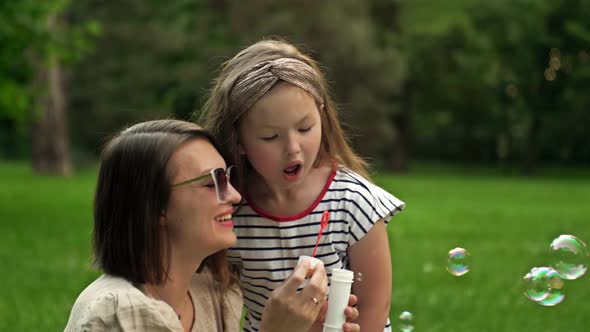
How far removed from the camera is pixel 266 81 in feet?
7.69

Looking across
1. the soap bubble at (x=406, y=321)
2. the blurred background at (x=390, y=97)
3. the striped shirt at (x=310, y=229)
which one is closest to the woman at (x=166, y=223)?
the striped shirt at (x=310, y=229)

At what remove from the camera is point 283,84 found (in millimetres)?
2354

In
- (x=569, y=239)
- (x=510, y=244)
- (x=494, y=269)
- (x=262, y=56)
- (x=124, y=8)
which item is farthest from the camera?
(x=124, y=8)

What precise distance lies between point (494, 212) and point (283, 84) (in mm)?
12172

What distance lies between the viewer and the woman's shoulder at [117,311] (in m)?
1.90

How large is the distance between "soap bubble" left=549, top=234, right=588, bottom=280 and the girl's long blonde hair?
989 millimetres

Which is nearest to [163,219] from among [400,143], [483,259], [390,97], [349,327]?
[349,327]

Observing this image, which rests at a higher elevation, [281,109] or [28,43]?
[28,43]

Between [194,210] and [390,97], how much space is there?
31960mm

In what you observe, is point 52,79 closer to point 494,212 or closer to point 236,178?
point 494,212

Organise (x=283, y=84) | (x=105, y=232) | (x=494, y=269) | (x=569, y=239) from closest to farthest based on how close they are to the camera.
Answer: (x=105, y=232) < (x=283, y=84) < (x=569, y=239) < (x=494, y=269)

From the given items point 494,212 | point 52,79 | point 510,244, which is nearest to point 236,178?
point 510,244

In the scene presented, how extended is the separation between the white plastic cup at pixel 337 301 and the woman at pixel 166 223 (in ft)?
0.12

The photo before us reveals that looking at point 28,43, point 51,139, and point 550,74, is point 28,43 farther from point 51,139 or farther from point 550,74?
point 550,74
